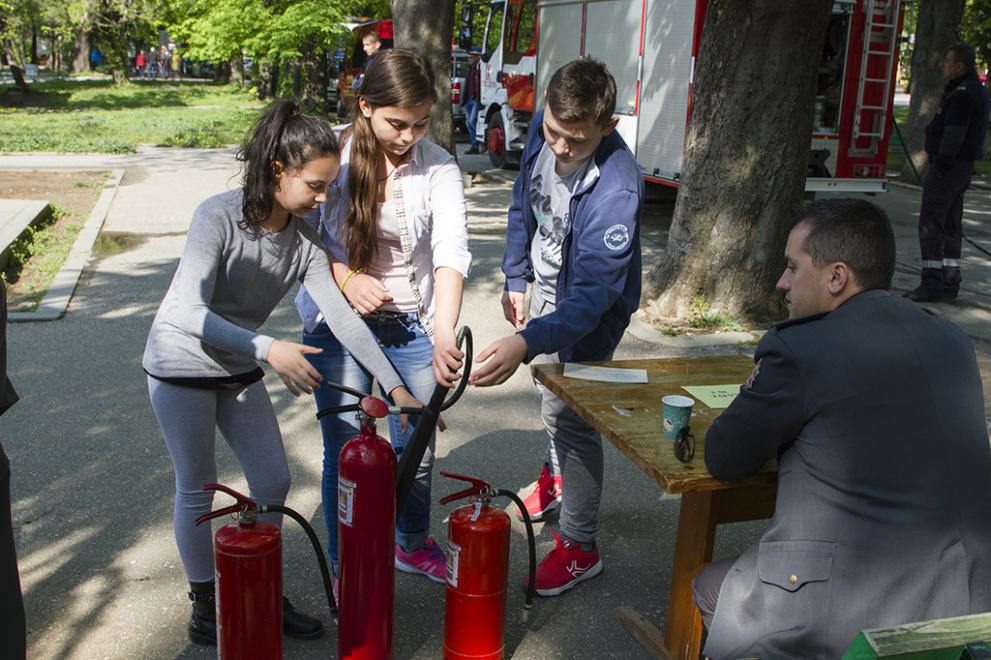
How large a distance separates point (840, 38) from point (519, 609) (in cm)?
941

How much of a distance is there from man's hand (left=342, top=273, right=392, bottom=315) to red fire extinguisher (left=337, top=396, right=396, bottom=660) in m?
0.44

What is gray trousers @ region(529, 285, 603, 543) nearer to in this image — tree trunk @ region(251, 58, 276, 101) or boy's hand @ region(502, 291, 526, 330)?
boy's hand @ region(502, 291, 526, 330)

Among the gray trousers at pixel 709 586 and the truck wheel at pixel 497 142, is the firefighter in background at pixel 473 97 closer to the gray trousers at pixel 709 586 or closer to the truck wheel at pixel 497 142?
the truck wheel at pixel 497 142

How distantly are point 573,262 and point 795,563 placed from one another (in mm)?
1305

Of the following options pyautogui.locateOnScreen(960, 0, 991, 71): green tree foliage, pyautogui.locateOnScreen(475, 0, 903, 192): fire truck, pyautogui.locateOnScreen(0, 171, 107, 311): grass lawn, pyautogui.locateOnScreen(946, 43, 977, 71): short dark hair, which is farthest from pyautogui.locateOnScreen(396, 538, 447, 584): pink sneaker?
pyautogui.locateOnScreen(960, 0, 991, 71): green tree foliage

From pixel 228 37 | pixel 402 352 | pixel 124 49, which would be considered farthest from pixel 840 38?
pixel 124 49

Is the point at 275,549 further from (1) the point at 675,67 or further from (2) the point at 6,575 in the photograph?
(1) the point at 675,67

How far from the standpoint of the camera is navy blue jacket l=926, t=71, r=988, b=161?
7.55m

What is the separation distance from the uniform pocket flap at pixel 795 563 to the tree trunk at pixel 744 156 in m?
4.42

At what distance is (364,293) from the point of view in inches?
116

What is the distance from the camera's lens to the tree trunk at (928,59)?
14070 millimetres

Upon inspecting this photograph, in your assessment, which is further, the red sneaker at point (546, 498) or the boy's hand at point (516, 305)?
the red sneaker at point (546, 498)

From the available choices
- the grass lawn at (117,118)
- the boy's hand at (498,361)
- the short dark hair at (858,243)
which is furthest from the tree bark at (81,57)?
the short dark hair at (858,243)

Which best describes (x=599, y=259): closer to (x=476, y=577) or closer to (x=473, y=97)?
(x=476, y=577)
